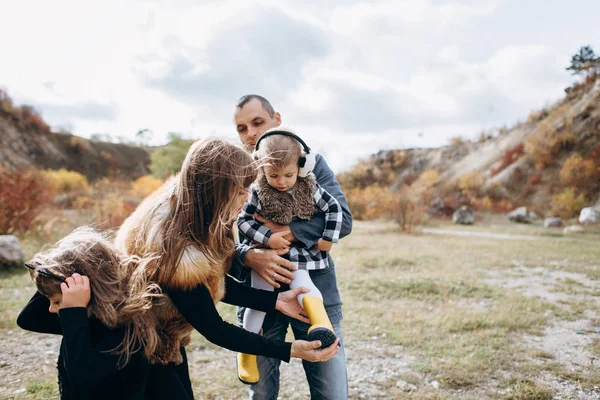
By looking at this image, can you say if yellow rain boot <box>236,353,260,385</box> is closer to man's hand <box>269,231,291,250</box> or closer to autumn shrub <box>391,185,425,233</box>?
man's hand <box>269,231,291,250</box>

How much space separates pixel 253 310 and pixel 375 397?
1817mm

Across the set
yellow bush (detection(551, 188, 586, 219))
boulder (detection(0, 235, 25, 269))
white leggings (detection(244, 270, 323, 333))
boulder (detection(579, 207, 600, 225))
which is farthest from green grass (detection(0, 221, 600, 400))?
yellow bush (detection(551, 188, 586, 219))

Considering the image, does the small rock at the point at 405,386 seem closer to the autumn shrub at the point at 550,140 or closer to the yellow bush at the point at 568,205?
the yellow bush at the point at 568,205

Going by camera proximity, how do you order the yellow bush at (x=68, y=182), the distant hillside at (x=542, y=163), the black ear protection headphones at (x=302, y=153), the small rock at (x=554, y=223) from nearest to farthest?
the black ear protection headphones at (x=302, y=153), the small rock at (x=554, y=223), the yellow bush at (x=68, y=182), the distant hillside at (x=542, y=163)

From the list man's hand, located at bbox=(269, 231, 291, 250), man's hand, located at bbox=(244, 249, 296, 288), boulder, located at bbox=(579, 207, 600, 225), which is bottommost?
boulder, located at bbox=(579, 207, 600, 225)

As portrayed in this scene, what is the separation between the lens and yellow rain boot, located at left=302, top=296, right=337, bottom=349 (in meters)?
1.66

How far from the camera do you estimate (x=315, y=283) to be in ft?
6.63

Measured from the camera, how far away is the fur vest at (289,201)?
2.06 m

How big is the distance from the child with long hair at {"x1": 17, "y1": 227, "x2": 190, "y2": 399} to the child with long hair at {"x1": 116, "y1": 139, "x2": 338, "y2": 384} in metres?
0.07

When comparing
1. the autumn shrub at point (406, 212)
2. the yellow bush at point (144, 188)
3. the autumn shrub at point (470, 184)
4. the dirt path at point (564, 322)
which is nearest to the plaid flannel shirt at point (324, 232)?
the dirt path at point (564, 322)

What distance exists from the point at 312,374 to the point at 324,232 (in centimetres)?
72

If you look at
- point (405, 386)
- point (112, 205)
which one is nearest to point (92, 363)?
point (405, 386)

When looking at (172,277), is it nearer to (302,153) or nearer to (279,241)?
(279,241)

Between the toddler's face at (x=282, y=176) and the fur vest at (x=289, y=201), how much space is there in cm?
4
